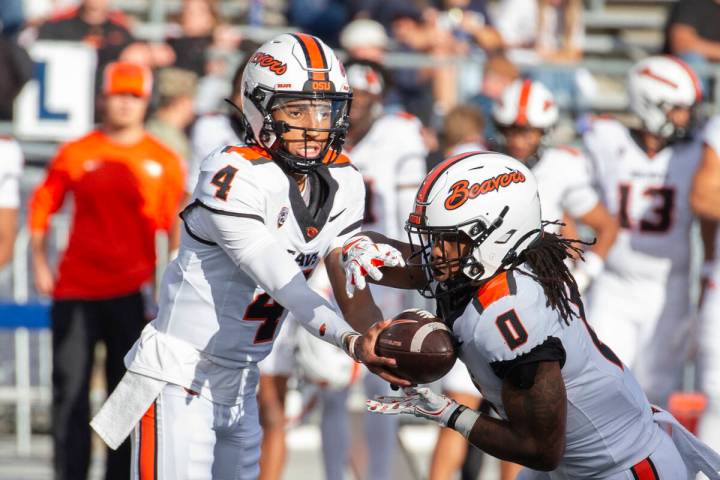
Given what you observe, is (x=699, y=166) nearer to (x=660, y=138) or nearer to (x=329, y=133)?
(x=660, y=138)

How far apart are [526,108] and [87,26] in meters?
3.28

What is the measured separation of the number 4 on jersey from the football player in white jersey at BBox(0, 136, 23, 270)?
7.96 feet

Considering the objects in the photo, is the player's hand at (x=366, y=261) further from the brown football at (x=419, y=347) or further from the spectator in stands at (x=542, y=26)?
the spectator in stands at (x=542, y=26)

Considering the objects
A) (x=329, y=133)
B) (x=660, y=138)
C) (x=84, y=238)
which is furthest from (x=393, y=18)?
(x=329, y=133)

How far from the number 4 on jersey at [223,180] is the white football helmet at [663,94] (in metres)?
3.11

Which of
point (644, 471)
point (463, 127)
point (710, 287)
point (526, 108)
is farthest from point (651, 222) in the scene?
point (644, 471)

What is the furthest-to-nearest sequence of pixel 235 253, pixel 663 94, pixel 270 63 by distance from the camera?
pixel 663 94 → pixel 270 63 → pixel 235 253

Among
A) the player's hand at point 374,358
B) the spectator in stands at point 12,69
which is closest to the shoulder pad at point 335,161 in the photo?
the player's hand at point 374,358

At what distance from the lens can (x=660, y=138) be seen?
627 centimetres

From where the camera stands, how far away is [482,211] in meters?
3.38

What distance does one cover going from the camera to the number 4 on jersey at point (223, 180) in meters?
3.70

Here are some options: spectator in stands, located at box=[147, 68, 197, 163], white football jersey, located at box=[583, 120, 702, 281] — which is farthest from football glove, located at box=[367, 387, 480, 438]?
spectator in stands, located at box=[147, 68, 197, 163]

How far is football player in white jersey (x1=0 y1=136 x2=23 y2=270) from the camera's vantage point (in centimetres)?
587

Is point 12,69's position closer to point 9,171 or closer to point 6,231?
point 9,171
